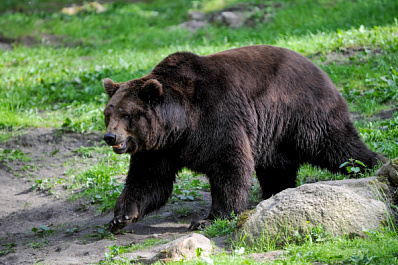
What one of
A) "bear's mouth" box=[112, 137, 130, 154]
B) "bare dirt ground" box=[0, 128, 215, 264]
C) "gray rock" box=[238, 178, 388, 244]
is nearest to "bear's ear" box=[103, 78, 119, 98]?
"bear's mouth" box=[112, 137, 130, 154]

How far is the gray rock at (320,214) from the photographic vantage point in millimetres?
4555

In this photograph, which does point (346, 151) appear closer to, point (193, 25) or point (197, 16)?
point (193, 25)

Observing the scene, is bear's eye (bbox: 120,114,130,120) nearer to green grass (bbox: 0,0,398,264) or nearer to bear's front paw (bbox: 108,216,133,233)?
bear's front paw (bbox: 108,216,133,233)

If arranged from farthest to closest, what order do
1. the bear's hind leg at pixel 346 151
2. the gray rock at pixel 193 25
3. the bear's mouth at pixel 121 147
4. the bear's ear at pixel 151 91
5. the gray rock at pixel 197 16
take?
the gray rock at pixel 197 16
the gray rock at pixel 193 25
the bear's hind leg at pixel 346 151
the bear's ear at pixel 151 91
the bear's mouth at pixel 121 147

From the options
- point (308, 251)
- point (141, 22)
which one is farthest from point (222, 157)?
point (141, 22)

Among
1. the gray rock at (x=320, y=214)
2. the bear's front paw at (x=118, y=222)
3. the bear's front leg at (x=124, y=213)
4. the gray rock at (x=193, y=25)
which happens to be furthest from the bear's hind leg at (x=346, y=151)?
the gray rock at (x=193, y=25)

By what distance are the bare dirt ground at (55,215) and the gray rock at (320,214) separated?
1.34 metres

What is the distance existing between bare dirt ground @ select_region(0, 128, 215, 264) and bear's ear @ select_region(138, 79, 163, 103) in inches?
62.5

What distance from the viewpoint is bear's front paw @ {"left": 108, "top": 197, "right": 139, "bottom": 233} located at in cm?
598

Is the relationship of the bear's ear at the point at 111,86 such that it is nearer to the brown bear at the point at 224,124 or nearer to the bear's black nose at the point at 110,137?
the brown bear at the point at 224,124

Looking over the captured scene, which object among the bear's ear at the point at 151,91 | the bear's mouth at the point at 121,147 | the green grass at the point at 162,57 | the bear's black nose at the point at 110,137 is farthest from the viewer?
the green grass at the point at 162,57

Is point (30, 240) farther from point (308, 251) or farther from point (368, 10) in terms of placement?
point (368, 10)

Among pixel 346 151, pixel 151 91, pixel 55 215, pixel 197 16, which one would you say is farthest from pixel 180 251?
pixel 197 16

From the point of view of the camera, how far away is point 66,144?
9141mm
